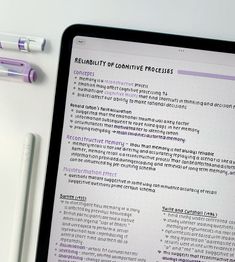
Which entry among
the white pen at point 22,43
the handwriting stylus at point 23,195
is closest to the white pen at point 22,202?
the handwriting stylus at point 23,195

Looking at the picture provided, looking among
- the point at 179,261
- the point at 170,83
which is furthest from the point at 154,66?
the point at 179,261

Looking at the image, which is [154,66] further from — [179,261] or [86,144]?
[179,261]

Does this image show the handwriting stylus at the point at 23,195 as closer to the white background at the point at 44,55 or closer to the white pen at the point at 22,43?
the white background at the point at 44,55

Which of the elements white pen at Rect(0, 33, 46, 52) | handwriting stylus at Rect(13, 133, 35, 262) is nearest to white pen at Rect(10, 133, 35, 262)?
handwriting stylus at Rect(13, 133, 35, 262)

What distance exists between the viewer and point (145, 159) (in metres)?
0.67

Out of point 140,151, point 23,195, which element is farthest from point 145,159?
point 23,195

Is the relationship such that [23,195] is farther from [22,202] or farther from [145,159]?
Result: [145,159]

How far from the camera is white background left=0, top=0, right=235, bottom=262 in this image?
69 centimetres

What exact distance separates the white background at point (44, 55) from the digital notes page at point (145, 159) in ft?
0.14

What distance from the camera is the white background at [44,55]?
0.69 metres

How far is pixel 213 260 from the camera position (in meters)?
0.67

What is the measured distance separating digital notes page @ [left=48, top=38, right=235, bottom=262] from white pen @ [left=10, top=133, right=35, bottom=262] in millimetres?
56

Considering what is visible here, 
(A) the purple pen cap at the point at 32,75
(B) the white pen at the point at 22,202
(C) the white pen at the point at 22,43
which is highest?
(C) the white pen at the point at 22,43

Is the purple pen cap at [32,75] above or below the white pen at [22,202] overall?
above
